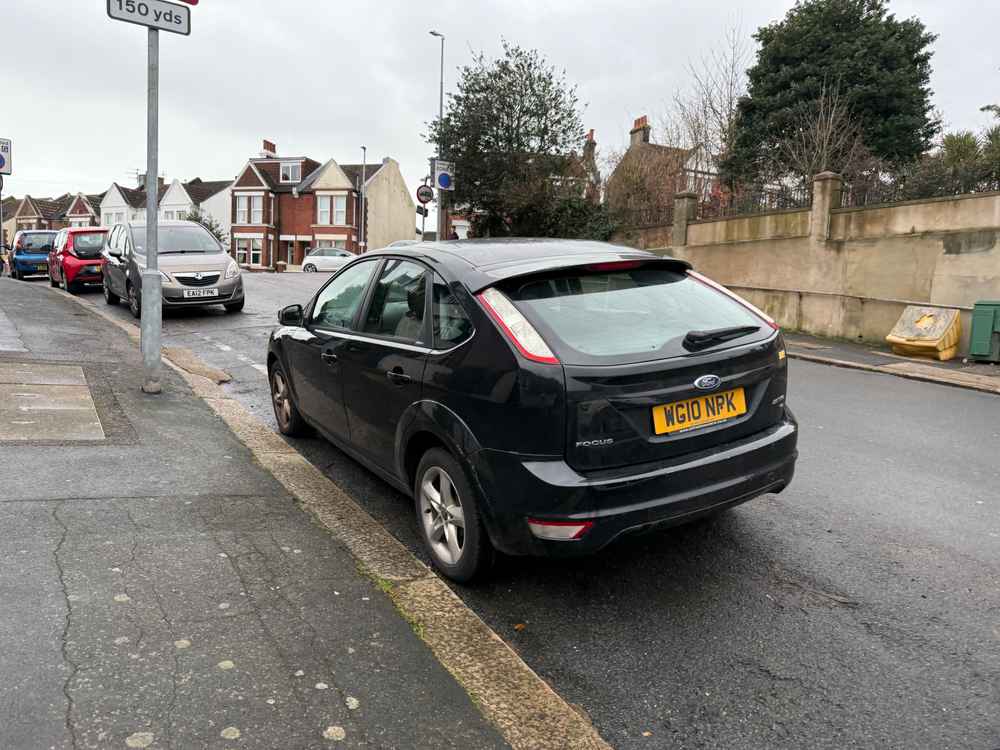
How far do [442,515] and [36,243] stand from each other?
1053 inches

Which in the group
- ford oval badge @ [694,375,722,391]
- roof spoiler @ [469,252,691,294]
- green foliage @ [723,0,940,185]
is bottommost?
ford oval badge @ [694,375,722,391]

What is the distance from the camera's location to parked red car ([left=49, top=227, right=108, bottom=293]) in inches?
691

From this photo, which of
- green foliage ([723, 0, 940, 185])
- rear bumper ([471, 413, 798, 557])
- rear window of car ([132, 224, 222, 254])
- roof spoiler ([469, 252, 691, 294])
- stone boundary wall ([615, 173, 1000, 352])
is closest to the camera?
rear bumper ([471, 413, 798, 557])

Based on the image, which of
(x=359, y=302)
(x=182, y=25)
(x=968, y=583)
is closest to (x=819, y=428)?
(x=968, y=583)

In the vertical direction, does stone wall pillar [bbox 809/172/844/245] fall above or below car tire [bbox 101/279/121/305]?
above

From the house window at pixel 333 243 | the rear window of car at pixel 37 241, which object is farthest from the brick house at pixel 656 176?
the house window at pixel 333 243

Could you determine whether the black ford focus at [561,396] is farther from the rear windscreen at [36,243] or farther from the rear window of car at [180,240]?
the rear windscreen at [36,243]

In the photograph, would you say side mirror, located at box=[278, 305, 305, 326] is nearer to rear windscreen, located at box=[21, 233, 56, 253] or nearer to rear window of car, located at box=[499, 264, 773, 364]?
rear window of car, located at box=[499, 264, 773, 364]

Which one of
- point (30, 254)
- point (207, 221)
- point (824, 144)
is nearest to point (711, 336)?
point (824, 144)

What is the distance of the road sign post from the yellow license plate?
183 inches

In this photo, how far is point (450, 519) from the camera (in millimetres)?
3602

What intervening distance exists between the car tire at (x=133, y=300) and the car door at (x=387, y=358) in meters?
10.4

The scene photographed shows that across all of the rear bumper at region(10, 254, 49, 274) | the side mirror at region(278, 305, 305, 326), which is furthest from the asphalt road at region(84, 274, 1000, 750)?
the rear bumper at region(10, 254, 49, 274)

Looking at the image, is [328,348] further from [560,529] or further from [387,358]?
[560,529]
